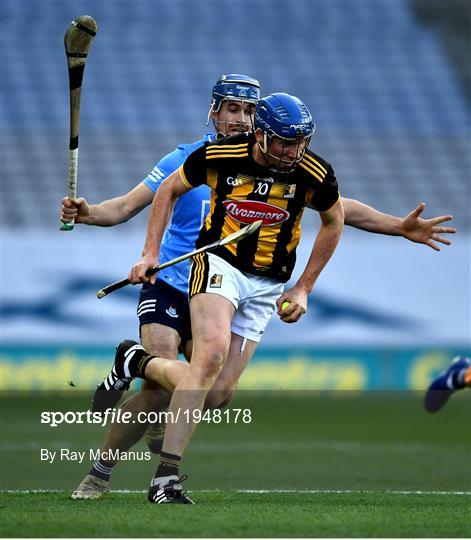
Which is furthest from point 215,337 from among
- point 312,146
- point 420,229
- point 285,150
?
point 312,146

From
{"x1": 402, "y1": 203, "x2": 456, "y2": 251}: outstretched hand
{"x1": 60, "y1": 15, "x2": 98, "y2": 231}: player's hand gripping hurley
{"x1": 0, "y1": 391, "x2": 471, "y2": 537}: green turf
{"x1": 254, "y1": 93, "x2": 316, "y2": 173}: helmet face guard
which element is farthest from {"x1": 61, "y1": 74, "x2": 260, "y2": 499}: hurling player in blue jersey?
{"x1": 402, "y1": 203, "x2": 456, "y2": 251}: outstretched hand

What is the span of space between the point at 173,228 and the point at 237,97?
925mm

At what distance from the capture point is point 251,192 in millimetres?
6586

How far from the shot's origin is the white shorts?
6.53 m

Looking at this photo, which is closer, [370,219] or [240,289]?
[240,289]

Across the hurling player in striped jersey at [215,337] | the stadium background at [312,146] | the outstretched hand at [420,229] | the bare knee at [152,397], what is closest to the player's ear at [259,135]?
the hurling player in striped jersey at [215,337]

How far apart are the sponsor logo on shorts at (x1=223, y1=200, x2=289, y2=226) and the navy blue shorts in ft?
2.97

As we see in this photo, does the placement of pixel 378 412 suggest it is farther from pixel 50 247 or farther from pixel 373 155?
pixel 373 155

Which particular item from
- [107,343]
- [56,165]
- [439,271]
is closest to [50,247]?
[107,343]

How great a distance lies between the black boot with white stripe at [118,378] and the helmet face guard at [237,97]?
1.58m

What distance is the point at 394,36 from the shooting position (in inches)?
880

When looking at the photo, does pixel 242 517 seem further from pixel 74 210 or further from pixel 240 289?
pixel 74 210

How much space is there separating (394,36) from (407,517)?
57.7 feet

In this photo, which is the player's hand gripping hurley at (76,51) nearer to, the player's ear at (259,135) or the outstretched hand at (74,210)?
Answer: the outstretched hand at (74,210)
